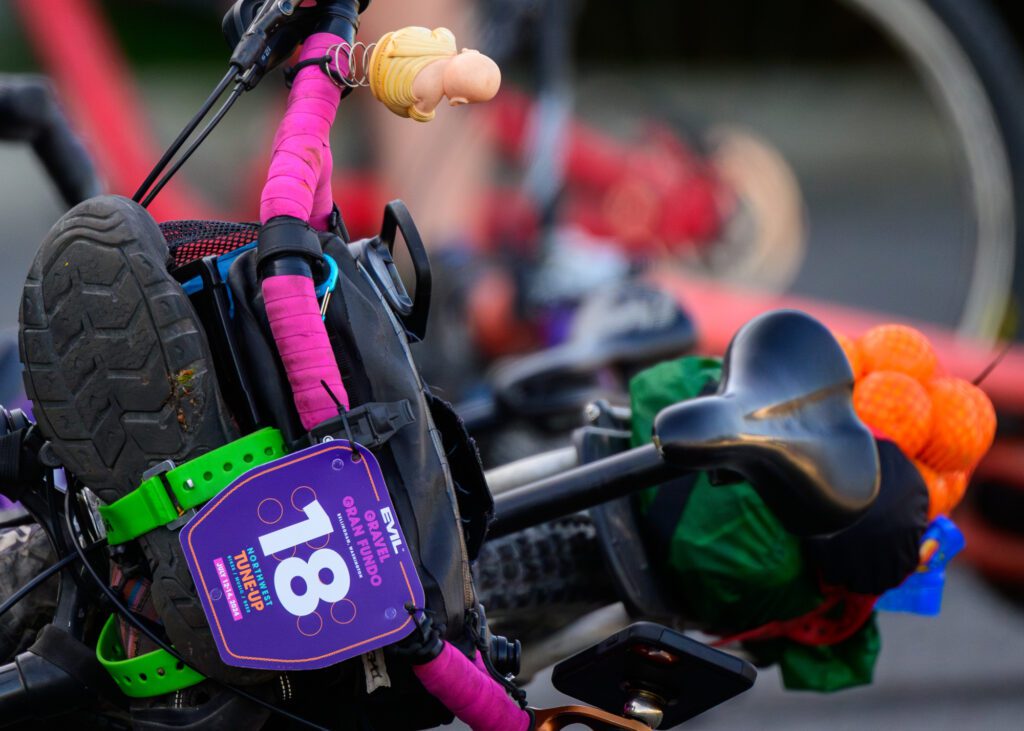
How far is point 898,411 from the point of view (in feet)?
4.08

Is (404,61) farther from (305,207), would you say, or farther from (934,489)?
(934,489)

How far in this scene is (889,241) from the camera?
6195 millimetres

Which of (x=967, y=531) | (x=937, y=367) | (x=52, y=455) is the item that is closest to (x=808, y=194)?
(x=967, y=531)

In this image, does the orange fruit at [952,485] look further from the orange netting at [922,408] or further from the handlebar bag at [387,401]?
the handlebar bag at [387,401]

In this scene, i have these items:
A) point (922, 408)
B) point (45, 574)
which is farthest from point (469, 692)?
point (922, 408)

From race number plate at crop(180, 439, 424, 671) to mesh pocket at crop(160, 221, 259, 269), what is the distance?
177mm

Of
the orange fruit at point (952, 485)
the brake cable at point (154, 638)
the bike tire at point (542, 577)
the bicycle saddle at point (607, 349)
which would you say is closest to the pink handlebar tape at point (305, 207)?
the brake cable at point (154, 638)

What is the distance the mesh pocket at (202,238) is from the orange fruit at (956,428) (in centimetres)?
67

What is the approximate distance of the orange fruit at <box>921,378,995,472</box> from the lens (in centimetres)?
126

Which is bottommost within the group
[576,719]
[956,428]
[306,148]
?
[576,719]

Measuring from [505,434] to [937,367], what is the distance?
1.02m

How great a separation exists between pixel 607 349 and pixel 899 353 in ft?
3.32

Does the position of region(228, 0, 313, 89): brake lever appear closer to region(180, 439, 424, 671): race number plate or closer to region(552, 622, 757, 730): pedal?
region(180, 439, 424, 671): race number plate

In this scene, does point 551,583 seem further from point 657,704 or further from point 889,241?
point 889,241
